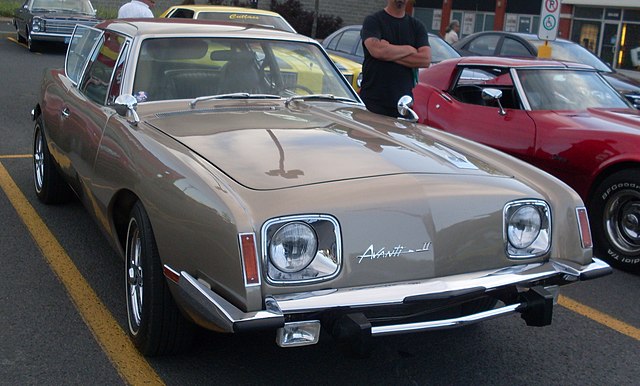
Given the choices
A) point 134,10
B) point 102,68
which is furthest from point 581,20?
point 102,68

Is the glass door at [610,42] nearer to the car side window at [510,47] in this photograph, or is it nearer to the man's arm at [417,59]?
the car side window at [510,47]

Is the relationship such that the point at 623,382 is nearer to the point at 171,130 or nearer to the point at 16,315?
the point at 171,130

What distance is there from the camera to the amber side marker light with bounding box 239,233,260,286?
2926mm

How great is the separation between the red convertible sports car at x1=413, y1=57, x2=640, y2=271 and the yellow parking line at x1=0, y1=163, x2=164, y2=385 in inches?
134

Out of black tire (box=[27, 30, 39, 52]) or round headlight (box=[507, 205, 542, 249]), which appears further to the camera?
black tire (box=[27, 30, 39, 52])

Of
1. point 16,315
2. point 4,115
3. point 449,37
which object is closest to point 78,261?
point 16,315

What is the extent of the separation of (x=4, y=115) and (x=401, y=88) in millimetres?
6199

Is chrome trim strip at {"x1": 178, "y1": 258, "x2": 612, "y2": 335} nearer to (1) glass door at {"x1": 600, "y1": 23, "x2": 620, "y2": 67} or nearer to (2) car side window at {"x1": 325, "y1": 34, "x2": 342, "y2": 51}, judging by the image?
(2) car side window at {"x1": 325, "y1": 34, "x2": 342, "y2": 51}

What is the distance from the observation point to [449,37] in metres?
17.1

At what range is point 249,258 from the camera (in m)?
2.94

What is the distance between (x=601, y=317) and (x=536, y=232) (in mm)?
1343

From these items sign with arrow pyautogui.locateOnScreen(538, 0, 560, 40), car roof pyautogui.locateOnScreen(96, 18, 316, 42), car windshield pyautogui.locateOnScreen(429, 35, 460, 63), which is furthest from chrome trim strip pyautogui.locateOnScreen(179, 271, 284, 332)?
sign with arrow pyautogui.locateOnScreen(538, 0, 560, 40)

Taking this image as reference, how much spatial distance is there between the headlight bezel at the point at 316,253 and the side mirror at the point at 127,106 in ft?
4.72

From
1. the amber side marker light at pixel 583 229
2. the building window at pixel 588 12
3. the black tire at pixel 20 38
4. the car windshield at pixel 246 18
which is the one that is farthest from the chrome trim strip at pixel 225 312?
the building window at pixel 588 12
